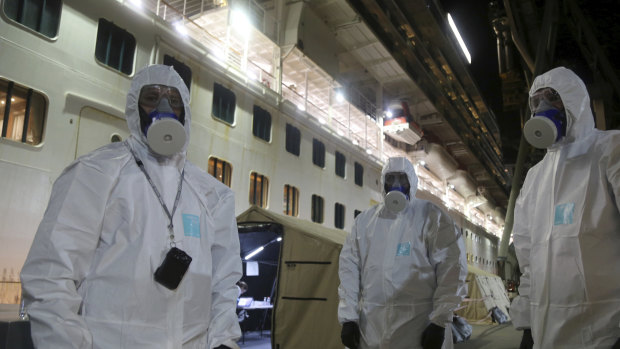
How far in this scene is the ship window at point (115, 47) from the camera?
31.4ft

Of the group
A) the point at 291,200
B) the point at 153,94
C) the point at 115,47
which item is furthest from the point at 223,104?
the point at 153,94

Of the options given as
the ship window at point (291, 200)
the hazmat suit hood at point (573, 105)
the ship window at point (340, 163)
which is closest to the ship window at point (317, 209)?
the ship window at point (291, 200)

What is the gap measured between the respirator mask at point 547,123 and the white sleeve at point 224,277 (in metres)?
A: 1.66

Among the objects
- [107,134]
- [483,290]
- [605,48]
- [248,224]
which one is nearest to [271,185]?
[107,134]

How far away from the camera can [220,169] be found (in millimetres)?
12547

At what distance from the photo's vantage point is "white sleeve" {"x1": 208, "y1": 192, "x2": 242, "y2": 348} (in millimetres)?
1832

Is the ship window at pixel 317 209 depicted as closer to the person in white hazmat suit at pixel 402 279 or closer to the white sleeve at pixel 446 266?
the person in white hazmat suit at pixel 402 279

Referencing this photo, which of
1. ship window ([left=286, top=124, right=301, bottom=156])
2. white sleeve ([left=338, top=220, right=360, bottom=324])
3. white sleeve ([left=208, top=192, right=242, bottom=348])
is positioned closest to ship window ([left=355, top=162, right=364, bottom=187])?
ship window ([left=286, top=124, right=301, bottom=156])

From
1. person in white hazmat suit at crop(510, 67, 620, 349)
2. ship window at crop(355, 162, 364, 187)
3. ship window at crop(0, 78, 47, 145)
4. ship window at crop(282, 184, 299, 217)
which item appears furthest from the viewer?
ship window at crop(355, 162, 364, 187)

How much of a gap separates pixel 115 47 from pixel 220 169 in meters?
4.30

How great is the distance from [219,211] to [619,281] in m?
1.89

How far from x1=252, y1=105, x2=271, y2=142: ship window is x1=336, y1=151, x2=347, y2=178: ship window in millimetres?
4914

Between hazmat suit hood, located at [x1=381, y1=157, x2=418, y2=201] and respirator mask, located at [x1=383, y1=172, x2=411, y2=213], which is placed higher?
hazmat suit hood, located at [x1=381, y1=157, x2=418, y2=201]

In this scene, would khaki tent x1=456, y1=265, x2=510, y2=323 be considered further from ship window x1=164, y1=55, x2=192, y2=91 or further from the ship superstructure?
ship window x1=164, y1=55, x2=192, y2=91
